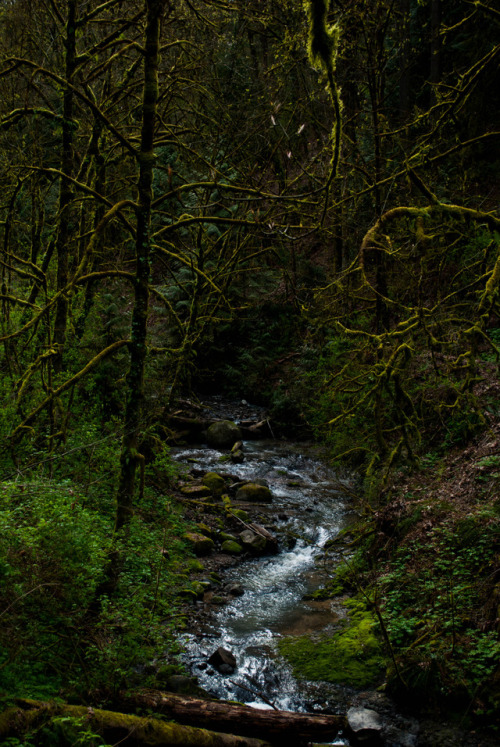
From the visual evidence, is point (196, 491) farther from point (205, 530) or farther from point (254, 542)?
point (254, 542)

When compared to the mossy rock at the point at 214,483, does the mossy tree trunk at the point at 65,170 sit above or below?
above

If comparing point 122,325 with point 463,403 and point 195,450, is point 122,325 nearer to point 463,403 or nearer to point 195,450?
point 195,450

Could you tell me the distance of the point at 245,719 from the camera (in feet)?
15.1

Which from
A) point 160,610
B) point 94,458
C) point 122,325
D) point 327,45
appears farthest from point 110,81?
point 160,610

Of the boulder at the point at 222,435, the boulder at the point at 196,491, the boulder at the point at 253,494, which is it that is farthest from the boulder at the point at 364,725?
the boulder at the point at 222,435

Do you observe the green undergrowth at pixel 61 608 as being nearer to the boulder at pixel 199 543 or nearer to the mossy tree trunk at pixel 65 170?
the mossy tree trunk at pixel 65 170

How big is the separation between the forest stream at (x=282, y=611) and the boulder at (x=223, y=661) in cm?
7

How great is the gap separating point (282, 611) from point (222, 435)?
7569mm

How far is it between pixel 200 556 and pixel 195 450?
18.0ft

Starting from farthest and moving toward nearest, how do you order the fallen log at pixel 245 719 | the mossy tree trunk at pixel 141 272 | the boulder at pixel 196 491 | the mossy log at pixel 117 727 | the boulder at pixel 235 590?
the boulder at pixel 196 491
the boulder at pixel 235 590
the mossy tree trunk at pixel 141 272
the fallen log at pixel 245 719
the mossy log at pixel 117 727

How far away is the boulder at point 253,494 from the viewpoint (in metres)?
11.0

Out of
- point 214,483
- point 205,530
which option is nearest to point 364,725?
point 205,530

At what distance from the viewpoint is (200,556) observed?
339 inches

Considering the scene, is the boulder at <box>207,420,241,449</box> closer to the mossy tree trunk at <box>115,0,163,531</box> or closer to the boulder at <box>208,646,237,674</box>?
the boulder at <box>208,646,237,674</box>
